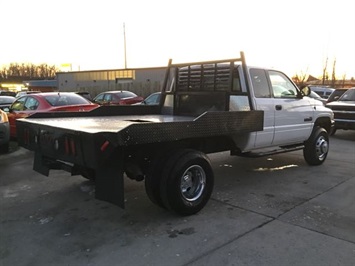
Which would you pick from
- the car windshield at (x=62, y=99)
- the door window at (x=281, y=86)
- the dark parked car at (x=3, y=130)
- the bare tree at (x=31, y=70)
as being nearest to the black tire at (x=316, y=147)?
the door window at (x=281, y=86)

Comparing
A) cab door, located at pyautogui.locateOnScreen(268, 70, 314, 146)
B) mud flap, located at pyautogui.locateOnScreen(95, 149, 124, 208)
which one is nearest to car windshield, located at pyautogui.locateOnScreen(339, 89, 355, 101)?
cab door, located at pyautogui.locateOnScreen(268, 70, 314, 146)

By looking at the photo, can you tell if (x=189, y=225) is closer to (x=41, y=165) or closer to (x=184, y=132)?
(x=184, y=132)

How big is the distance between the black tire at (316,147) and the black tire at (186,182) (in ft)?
11.3

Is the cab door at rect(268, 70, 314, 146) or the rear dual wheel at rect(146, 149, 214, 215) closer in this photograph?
the rear dual wheel at rect(146, 149, 214, 215)

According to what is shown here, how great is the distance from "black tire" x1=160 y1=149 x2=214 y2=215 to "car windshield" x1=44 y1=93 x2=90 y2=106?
595 cm

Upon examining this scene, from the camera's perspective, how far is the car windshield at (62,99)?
9859mm

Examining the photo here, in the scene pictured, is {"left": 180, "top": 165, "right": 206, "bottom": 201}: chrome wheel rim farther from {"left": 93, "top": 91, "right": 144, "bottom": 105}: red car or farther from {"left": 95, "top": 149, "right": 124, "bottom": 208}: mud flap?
{"left": 93, "top": 91, "right": 144, "bottom": 105}: red car

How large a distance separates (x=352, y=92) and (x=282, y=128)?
312 inches

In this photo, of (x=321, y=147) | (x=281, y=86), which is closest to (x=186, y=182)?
(x=281, y=86)

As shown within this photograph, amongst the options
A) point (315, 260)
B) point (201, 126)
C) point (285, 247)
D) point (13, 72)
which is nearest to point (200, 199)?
point (201, 126)

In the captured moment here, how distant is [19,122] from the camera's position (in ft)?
17.9

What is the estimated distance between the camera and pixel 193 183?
504 centimetres

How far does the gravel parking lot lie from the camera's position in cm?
377

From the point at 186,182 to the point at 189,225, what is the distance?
0.60 metres
